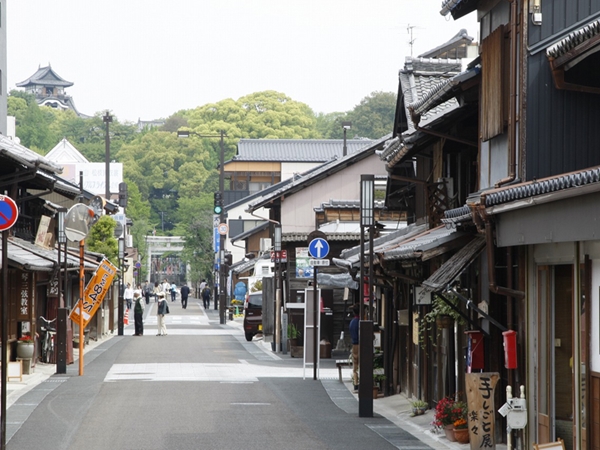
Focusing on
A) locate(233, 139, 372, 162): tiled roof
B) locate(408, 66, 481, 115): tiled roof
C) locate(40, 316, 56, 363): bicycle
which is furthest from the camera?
locate(233, 139, 372, 162): tiled roof

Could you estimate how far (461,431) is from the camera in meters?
13.8

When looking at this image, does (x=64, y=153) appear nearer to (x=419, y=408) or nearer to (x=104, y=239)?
(x=104, y=239)

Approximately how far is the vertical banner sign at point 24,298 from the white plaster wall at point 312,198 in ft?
50.1

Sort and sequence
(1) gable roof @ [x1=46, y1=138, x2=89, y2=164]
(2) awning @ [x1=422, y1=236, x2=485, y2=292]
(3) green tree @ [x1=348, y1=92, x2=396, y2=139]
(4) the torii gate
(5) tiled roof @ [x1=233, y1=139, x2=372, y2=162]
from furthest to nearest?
(4) the torii gate, (3) green tree @ [x1=348, y1=92, x2=396, y2=139], (1) gable roof @ [x1=46, y1=138, x2=89, y2=164], (5) tiled roof @ [x1=233, y1=139, x2=372, y2=162], (2) awning @ [x1=422, y1=236, x2=485, y2=292]

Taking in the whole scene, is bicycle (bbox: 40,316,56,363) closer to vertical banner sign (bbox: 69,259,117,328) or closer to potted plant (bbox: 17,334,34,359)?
vertical banner sign (bbox: 69,259,117,328)

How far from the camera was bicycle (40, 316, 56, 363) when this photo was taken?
93.7 feet

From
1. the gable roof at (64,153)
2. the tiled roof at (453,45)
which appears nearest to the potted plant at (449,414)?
the tiled roof at (453,45)

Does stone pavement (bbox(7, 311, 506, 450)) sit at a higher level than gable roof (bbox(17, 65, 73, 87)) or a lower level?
lower

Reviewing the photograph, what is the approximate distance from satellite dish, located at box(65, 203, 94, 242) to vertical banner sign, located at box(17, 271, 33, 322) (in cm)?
326

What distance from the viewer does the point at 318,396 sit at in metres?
20.6

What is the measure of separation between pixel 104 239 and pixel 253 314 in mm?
9369

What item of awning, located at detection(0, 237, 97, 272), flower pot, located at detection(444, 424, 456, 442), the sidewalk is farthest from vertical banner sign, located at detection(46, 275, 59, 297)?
flower pot, located at detection(444, 424, 456, 442)

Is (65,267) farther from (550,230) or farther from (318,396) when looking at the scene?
(550,230)

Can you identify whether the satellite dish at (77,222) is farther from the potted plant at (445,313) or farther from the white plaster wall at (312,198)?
the white plaster wall at (312,198)
